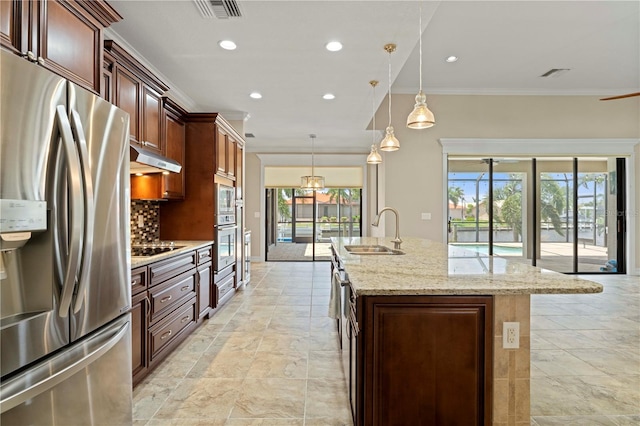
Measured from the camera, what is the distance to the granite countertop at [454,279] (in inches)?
53.8

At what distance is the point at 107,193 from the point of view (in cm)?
146

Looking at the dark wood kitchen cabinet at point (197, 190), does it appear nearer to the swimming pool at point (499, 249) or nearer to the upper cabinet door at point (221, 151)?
the upper cabinet door at point (221, 151)

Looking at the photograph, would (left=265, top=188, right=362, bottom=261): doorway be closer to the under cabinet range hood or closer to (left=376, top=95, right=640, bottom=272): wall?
(left=376, top=95, right=640, bottom=272): wall

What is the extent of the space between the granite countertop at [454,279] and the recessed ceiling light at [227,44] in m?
2.28

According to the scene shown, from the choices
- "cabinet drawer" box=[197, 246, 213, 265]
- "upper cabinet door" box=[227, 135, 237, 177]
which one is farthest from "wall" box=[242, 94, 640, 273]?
"cabinet drawer" box=[197, 246, 213, 265]

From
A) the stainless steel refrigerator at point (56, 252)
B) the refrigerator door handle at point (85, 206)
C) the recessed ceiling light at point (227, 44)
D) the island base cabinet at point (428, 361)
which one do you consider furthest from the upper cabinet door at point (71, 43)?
the island base cabinet at point (428, 361)

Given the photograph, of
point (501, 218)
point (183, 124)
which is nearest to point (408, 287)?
point (183, 124)

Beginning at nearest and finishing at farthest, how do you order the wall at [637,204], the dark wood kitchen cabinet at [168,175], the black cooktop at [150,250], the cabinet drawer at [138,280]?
the cabinet drawer at [138,280] → the black cooktop at [150,250] → the dark wood kitchen cabinet at [168,175] → the wall at [637,204]

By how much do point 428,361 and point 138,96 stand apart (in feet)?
9.60

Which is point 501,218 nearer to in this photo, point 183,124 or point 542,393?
point 542,393

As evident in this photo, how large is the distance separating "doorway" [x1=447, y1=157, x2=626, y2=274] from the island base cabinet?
4737 mm

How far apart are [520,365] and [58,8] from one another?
2.74 metres

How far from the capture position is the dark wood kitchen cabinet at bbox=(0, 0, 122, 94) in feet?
4.33

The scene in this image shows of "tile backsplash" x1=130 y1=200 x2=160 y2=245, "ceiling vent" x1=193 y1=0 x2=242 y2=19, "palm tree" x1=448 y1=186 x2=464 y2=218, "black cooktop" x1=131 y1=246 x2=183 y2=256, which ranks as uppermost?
"ceiling vent" x1=193 y1=0 x2=242 y2=19
